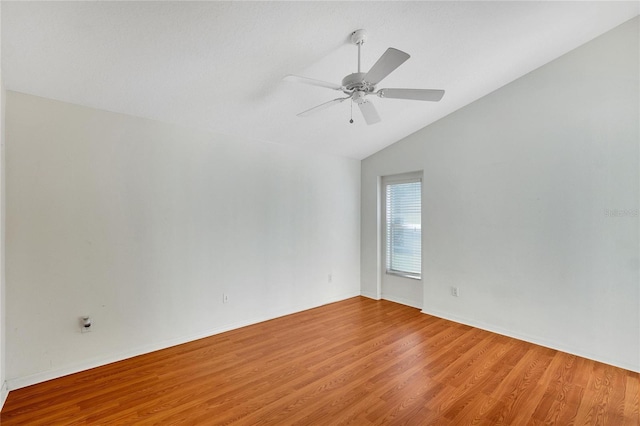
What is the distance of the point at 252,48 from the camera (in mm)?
2230

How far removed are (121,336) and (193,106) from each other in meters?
2.36

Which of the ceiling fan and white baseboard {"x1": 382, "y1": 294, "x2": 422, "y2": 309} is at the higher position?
the ceiling fan

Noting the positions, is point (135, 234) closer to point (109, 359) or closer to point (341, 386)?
point (109, 359)

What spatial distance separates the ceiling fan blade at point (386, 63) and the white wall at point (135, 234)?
7.07 feet

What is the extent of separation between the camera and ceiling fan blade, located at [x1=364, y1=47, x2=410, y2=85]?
171 centimetres

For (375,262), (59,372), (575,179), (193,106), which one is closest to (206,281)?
(59,372)

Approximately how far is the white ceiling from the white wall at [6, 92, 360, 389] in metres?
0.33

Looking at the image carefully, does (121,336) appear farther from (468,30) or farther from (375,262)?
(468,30)

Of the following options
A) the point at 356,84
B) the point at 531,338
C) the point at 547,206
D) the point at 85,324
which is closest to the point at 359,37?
the point at 356,84

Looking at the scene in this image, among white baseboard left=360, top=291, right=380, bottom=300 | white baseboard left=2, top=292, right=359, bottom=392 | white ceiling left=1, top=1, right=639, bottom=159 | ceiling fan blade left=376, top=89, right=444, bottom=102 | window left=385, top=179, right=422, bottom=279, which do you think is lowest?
white baseboard left=360, top=291, right=380, bottom=300

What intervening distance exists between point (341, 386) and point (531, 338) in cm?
234

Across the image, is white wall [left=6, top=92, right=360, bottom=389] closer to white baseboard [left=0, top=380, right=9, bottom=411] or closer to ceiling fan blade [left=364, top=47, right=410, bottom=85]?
white baseboard [left=0, top=380, right=9, bottom=411]

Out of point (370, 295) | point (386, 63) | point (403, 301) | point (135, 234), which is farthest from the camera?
point (370, 295)

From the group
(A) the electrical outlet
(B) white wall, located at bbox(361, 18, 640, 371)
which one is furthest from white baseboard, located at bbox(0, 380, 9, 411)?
(B) white wall, located at bbox(361, 18, 640, 371)
